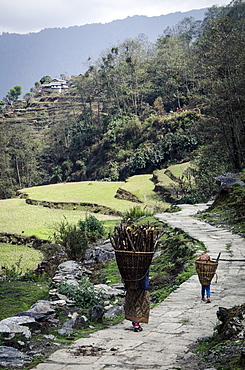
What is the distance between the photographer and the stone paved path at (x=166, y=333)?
324cm

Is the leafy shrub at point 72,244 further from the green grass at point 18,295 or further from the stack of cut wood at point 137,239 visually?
the stack of cut wood at point 137,239

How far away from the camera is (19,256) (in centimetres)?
1434

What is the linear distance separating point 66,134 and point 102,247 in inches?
1962

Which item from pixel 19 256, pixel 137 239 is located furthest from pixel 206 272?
pixel 19 256

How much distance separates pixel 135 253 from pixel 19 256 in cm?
1103

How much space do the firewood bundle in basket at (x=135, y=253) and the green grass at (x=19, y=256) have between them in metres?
8.20

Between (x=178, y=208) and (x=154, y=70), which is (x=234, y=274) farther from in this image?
(x=154, y=70)

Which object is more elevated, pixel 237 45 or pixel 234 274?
pixel 237 45

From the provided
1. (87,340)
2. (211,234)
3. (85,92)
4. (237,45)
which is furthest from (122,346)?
(85,92)

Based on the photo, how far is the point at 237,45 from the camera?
1734 centimetres

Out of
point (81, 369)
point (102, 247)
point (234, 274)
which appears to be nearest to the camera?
point (81, 369)

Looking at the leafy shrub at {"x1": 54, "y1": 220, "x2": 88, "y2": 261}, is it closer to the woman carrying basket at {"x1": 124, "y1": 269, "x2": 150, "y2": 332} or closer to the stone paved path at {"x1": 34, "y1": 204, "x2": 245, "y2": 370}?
the stone paved path at {"x1": 34, "y1": 204, "x2": 245, "y2": 370}

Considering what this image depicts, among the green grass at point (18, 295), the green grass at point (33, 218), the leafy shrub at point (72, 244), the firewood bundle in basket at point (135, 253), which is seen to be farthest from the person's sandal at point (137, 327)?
the green grass at point (33, 218)

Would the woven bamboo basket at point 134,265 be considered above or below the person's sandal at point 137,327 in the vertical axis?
above
